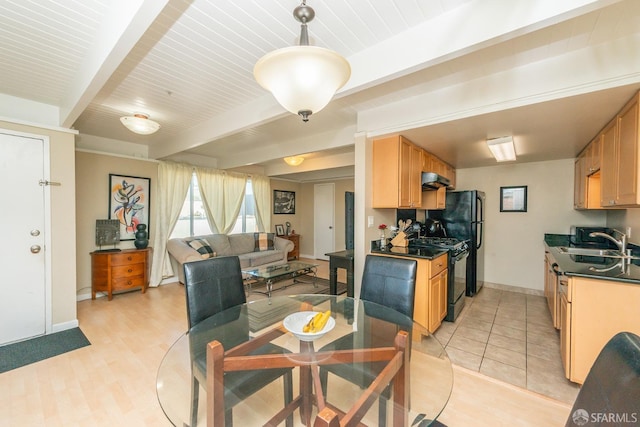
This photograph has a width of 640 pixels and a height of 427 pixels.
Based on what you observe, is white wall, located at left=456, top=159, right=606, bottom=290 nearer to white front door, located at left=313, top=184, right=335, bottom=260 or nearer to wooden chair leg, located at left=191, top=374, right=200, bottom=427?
white front door, located at left=313, top=184, right=335, bottom=260

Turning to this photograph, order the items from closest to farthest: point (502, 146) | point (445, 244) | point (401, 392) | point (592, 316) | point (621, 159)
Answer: point (401, 392) < point (592, 316) < point (621, 159) < point (502, 146) < point (445, 244)

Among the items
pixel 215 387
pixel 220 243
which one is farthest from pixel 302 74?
Answer: pixel 220 243

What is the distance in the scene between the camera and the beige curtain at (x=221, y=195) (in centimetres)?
500

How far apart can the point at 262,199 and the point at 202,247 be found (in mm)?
2057

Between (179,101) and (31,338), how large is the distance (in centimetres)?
283

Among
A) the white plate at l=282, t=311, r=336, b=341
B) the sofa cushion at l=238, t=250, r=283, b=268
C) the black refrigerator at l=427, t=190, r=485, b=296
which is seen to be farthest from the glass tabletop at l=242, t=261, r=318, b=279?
the black refrigerator at l=427, t=190, r=485, b=296

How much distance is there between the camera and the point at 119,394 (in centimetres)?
178

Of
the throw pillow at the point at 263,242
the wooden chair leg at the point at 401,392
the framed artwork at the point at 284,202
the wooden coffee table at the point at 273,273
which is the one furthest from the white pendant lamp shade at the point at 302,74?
the framed artwork at the point at 284,202

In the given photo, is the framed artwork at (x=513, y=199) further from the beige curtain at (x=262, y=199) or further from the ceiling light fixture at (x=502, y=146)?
the beige curtain at (x=262, y=199)

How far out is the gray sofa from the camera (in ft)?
13.6

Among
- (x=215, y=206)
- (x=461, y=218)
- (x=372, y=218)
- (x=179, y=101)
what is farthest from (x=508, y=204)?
(x=215, y=206)

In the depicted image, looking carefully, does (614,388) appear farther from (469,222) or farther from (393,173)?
(469,222)

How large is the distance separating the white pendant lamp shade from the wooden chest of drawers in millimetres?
3807

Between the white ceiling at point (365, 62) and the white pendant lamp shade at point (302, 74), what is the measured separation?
21.1 inches
